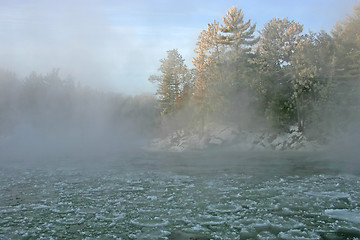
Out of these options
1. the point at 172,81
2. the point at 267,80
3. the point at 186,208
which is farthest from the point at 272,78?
the point at 186,208

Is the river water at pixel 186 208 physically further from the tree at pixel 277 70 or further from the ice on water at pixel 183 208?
the tree at pixel 277 70

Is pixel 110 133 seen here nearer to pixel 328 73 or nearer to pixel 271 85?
pixel 271 85

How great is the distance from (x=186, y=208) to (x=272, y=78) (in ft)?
119

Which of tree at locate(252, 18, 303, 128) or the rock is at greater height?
tree at locate(252, 18, 303, 128)

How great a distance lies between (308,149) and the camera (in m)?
37.6

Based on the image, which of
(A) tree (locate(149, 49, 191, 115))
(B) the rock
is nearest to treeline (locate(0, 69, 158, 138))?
(A) tree (locate(149, 49, 191, 115))

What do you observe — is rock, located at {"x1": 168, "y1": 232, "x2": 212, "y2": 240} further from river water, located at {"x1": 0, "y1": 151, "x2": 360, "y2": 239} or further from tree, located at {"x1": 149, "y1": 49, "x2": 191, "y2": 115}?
tree, located at {"x1": 149, "y1": 49, "x2": 191, "y2": 115}

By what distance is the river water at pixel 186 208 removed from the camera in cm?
797

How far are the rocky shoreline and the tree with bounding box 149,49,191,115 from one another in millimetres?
6310

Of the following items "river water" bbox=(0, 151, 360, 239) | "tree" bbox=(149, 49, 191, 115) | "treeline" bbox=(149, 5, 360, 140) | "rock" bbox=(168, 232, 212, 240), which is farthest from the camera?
"tree" bbox=(149, 49, 191, 115)

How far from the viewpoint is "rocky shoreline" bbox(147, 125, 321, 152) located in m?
39.1

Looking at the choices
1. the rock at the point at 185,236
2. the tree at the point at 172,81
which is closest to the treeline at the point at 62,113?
the tree at the point at 172,81

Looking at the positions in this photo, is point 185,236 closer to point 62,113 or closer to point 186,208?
point 186,208

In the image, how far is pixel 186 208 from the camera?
10375 mm
